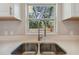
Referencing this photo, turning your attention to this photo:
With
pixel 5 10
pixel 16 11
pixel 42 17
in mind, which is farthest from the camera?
pixel 42 17

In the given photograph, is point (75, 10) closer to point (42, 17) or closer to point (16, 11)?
point (42, 17)

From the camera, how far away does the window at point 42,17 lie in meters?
2.60

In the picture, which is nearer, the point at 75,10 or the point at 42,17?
the point at 75,10

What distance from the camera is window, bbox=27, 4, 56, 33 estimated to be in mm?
2596

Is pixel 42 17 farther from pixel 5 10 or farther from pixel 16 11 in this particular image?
pixel 5 10

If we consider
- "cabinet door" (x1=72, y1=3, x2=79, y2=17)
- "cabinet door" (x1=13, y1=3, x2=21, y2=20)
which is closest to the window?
"cabinet door" (x1=13, y1=3, x2=21, y2=20)

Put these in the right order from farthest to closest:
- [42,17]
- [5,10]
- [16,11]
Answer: [42,17]
[16,11]
[5,10]

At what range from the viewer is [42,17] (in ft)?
8.55

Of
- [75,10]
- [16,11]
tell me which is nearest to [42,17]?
[16,11]

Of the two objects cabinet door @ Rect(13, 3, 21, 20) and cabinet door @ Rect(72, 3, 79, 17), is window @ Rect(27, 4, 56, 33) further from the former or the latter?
cabinet door @ Rect(72, 3, 79, 17)

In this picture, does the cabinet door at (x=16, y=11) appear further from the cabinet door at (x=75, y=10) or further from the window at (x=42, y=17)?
the cabinet door at (x=75, y=10)

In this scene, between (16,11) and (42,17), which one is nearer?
(16,11)
